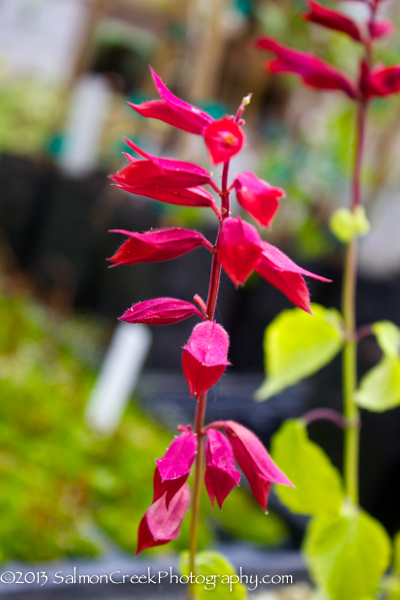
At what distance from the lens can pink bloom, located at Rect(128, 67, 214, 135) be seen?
0.91 ft

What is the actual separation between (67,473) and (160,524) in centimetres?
72

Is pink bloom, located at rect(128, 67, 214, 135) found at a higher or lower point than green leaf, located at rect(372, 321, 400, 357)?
higher

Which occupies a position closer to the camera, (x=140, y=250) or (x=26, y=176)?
(x=140, y=250)

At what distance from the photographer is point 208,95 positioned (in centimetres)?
207

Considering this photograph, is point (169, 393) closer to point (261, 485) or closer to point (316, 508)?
point (316, 508)

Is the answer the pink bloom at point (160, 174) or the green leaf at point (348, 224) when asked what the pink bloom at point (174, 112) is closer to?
the pink bloom at point (160, 174)

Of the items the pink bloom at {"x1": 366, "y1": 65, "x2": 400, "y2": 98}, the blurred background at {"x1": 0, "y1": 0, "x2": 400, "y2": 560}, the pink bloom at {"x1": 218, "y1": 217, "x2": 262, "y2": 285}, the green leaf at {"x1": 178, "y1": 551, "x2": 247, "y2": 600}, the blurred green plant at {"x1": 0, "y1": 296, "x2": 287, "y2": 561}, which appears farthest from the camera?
the blurred background at {"x1": 0, "y1": 0, "x2": 400, "y2": 560}

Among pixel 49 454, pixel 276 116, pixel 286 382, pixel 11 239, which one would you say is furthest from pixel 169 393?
pixel 276 116

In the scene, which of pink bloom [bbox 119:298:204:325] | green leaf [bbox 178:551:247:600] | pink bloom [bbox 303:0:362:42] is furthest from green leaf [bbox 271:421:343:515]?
pink bloom [bbox 303:0:362:42]

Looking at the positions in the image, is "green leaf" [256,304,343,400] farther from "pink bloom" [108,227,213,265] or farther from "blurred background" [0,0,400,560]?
"blurred background" [0,0,400,560]

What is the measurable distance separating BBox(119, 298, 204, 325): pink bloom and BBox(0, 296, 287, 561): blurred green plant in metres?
0.58

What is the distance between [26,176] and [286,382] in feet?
6.84

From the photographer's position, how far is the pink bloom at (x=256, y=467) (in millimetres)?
301

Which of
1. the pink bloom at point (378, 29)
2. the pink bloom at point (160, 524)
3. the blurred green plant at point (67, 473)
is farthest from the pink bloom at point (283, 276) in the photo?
the blurred green plant at point (67, 473)
